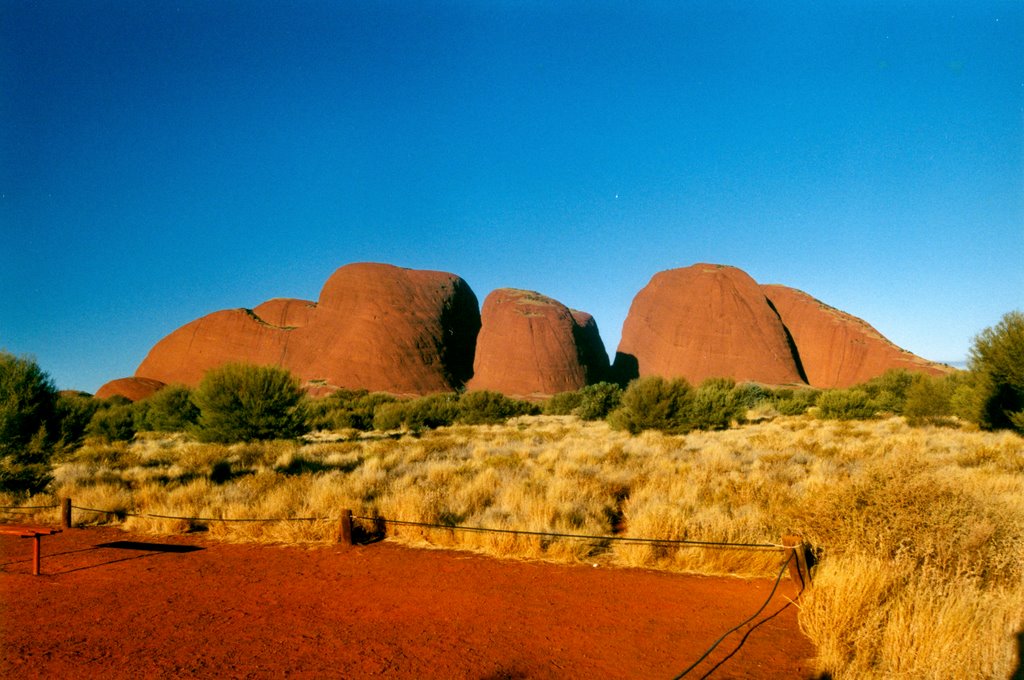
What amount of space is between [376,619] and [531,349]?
→ 51.1 metres

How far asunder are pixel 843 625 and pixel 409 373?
1942 inches

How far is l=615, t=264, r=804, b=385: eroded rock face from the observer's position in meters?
52.7

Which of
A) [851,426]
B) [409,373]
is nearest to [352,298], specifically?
[409,373]

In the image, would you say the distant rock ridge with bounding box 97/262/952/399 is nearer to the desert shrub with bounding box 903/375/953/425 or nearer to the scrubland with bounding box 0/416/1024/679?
the desert shrub with bounding box 903/375/953/425

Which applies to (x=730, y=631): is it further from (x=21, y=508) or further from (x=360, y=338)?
(x=360, y=338)

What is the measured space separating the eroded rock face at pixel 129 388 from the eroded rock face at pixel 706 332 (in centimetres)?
4623

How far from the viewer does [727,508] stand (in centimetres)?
778

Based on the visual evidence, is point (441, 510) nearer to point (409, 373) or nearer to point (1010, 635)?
point (1010, 635)

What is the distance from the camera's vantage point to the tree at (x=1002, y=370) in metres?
16.9

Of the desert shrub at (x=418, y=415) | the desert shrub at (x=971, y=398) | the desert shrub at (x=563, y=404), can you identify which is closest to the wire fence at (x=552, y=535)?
the desert shrub at (x=418, y=415)

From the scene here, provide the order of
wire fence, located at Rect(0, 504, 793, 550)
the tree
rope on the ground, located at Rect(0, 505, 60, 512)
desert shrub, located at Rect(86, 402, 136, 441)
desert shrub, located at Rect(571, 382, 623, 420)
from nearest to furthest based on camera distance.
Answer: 1. wire fence, located at Rect(0, 504, 793, 550)
2. rope on the ground, located at Rect(0, 505, 60, 512)
3. the tree
4. desert shrub, located at Rect(86, 402, 136, 441)
5. desert shrub, located at Rect(571, 382, 623, 420)

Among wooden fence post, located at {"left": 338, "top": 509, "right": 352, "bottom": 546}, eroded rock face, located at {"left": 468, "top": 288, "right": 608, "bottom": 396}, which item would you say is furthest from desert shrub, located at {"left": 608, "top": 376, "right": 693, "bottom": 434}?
eroded rock face, located at {"left": 468, "top": 288, "right": 608, "bottom": 396}

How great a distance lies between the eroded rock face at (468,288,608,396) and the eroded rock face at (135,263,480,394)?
307 centimetres

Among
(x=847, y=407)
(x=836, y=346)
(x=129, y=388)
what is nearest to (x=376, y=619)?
(x=847, y=407)
